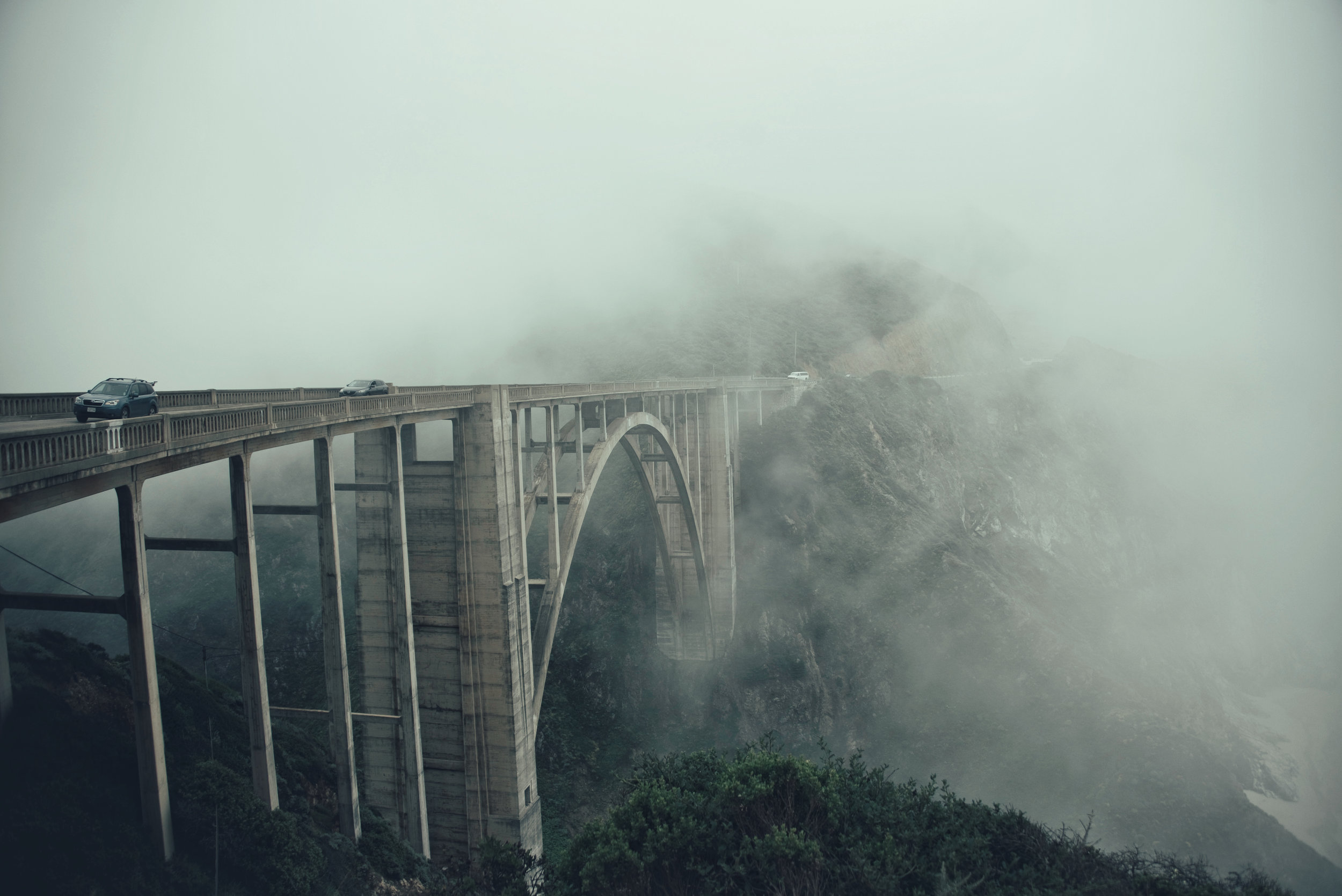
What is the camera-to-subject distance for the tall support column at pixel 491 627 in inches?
798

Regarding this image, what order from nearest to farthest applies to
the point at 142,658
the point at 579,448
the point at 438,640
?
the point at 142,658, the point at 438,640, the point at 579,448

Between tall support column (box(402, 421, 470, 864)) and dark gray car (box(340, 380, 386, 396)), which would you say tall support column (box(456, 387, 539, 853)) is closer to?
tall support column (box(402, 421, 470, 864))

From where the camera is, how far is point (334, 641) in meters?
14.4

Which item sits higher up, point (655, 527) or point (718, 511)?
point (718, 511)

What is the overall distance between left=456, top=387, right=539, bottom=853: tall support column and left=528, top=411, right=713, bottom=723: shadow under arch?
5.09 ft

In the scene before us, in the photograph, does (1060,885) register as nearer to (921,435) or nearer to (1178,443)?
(921,435)

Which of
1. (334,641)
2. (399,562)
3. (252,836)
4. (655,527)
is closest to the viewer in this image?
(252,836)

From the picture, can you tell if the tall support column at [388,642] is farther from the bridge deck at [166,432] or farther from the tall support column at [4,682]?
the tall support column at [4,682]

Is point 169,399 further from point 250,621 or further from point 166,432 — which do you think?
point 250,621

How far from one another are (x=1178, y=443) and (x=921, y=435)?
46.6m

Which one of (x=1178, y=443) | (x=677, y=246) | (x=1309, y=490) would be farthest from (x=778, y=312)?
(x=1309, y=490)

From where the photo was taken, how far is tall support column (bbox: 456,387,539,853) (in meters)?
20.3

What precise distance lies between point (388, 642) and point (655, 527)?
24238mm

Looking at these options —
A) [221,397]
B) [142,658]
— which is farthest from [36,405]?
[142,658]
